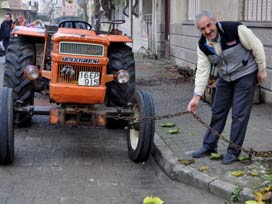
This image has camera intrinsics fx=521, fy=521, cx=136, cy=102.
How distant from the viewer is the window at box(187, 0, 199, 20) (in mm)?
15178

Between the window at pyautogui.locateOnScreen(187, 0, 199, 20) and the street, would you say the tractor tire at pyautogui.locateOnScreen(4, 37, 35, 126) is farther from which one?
the window at pyautogui.locateOnScreen(187, 0, 199, 20)

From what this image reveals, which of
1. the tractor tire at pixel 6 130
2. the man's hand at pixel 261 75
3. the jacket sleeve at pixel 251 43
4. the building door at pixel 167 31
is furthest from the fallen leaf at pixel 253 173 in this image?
the building door at pixel 167 31

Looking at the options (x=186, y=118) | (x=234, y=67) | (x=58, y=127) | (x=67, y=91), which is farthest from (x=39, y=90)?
(x=234, y=67)

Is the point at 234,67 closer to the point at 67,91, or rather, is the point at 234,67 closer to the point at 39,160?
the point at 67,91

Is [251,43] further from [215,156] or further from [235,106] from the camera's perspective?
[215,156]

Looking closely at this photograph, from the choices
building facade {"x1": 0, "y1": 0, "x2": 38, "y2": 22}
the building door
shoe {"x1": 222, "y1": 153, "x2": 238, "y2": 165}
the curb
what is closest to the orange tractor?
the curb

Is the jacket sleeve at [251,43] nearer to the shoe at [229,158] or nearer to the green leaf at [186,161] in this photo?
the shoe at [229,158]

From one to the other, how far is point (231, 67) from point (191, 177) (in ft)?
4.27

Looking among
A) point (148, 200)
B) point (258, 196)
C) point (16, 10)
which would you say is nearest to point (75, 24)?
point (148, 200)

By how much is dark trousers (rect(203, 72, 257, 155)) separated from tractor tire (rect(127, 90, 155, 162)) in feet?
2.31

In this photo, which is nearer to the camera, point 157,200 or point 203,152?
point 157,200

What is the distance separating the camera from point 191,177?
571 cm

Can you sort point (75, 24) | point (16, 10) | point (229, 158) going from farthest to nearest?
point (16, 10)
point (75, 24)
point (229, 158)

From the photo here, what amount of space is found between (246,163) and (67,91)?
2.41 meters
